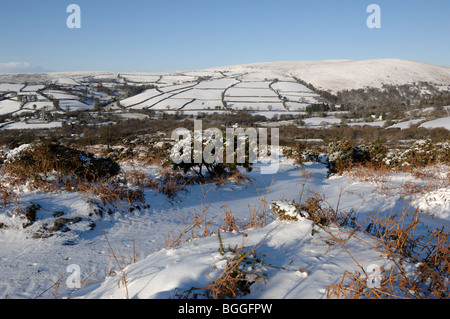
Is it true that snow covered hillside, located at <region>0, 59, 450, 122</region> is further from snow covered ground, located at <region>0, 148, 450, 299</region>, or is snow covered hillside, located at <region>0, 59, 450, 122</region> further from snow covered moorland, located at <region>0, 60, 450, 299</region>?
snow covered ground, located at <region>0, 148, 450, 299</region>

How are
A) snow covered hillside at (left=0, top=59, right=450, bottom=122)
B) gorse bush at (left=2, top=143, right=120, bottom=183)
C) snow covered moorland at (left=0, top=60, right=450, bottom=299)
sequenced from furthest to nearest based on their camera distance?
snow covered hillside at (left=0, top=59, right=450, bottom=122) < gorse bush at (left=2, top=143, right=120, bottom=183) < snow covered moorland at (left=0, top=60, right=450, bottom=299)

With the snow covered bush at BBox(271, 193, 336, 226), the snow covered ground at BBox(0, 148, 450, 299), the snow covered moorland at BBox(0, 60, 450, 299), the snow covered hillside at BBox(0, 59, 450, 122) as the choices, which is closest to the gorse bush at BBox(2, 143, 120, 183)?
the snow covered moorland at BBox(0, 60, 450, 299)

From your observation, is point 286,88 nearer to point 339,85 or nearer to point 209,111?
point 339,85

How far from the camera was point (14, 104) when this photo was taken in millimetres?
56375

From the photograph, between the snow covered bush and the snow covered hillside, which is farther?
the snow covered hillside

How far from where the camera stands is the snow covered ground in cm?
183

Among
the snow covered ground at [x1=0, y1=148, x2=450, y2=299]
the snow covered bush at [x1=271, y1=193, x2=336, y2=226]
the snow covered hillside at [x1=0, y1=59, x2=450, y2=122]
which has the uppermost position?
the snow covered hillside at [x1=0, y1=59, x2=450, y2=122]

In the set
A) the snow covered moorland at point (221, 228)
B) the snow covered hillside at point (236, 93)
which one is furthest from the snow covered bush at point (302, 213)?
the snow covered hillside at point (236, 93)

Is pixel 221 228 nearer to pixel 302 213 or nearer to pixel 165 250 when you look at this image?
pixel 165 250

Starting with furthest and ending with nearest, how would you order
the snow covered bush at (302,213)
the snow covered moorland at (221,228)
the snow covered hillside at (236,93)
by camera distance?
the snow covered hillside at (236,93) < the snow covered bush at (302,213) < the snow covered moorland at (221,228)

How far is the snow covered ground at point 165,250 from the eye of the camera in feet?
6.00

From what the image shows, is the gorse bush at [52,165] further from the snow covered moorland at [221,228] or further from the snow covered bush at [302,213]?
the snow covered bush at [302,213]

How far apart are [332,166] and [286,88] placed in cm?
7073

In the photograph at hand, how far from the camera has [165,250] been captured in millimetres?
2494
